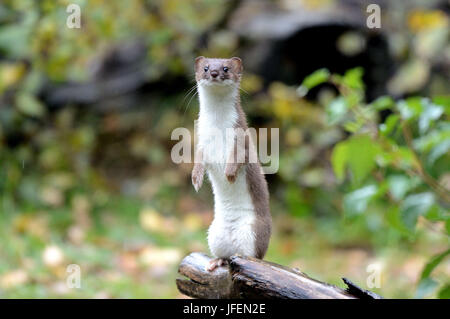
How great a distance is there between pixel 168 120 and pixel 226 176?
5010 mm

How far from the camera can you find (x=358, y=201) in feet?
13.2

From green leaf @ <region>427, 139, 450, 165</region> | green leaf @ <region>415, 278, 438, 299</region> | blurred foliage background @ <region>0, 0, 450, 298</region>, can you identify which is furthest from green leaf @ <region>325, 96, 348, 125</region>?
blurred foliage background @ <region>0, 0, 450, 298</region>

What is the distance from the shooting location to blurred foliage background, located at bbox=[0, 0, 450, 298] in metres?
6.71

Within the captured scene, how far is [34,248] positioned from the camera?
6.34m

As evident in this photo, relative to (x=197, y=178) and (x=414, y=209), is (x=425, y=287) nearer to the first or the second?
(x=414, y=209)

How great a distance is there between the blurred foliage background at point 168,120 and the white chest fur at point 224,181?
2.66 m

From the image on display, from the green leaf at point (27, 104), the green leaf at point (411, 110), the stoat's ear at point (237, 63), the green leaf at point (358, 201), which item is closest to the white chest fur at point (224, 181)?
the stoat's ear at point (237, 63)

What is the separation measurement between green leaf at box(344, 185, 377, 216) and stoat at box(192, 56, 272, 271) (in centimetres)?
83

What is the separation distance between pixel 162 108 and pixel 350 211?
472 cm

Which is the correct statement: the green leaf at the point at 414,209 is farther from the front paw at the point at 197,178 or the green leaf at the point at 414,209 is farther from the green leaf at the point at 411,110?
the front paw at the point at 197,178

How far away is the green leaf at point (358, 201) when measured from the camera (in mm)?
3998

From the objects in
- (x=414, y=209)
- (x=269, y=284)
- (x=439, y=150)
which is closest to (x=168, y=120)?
(x=439, y=150)

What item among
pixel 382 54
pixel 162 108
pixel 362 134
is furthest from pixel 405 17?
pixel 362 134

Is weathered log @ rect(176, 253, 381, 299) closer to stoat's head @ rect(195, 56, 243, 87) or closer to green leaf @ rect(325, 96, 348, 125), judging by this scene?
stoat's head @ rect(195, 56, 243, 87)
